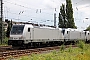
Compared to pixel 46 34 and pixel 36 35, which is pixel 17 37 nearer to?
pixel 36 35

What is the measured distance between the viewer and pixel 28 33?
29.8 metres

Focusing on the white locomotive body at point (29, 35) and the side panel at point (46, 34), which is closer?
the white locomotive body at point (29, 35)

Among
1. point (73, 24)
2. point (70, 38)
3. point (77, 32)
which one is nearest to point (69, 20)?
point (73, 24)

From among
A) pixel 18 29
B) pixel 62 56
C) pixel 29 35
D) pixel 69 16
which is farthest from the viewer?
pixel 69 16

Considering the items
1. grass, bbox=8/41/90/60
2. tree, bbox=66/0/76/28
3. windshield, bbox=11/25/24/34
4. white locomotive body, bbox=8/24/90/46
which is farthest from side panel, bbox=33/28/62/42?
tree, bbox=66/0/76/28

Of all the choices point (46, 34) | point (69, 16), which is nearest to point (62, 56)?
point (46, 34)

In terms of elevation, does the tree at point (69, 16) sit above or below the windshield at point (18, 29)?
above

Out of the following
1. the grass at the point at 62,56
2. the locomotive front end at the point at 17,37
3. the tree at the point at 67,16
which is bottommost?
the grass at the point at 62,56

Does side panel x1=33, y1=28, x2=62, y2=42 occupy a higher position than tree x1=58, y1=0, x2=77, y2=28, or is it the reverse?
tree x1=58, y1=0, x2=77, y2=28

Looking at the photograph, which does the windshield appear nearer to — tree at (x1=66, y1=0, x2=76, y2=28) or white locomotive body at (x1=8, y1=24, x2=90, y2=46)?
white locomotive body at (x1=8, y1=24, x2=90, y2=46)

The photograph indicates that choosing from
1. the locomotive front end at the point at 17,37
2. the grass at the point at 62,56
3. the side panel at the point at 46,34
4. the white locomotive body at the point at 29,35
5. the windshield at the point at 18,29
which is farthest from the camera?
the side panel at the point at 46,34

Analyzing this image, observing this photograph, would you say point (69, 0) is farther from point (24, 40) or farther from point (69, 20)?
point (24, 40)

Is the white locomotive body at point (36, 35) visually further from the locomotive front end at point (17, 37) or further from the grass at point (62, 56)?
the grass at point (62, 56)

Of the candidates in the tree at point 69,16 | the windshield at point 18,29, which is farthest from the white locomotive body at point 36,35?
the tree at point 69,16
